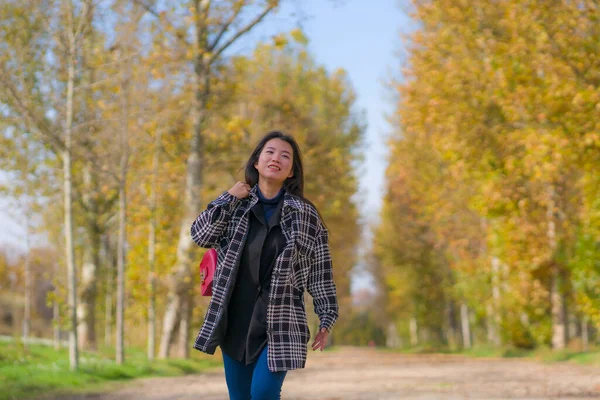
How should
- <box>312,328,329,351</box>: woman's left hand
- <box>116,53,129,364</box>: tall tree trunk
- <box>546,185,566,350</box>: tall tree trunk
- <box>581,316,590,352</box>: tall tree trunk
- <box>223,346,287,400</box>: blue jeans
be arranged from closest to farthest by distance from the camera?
<box>223,346,287,400</box>: blue jeans → <box>312,328,329,351</box>: woman's left hand → <box>116,53,129,364</box>: tall tree trunk → <box>546,185,566,350</box>: tall tree trunk → <box>581,316,590,352</box>: tall tree trunk

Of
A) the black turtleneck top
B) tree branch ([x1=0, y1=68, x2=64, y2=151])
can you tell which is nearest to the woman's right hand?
the black turtleneck top

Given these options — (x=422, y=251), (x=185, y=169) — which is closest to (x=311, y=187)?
(x=185, y=169)

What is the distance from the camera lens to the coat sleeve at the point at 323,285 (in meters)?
4.86

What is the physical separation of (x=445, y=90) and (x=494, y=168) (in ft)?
6.80

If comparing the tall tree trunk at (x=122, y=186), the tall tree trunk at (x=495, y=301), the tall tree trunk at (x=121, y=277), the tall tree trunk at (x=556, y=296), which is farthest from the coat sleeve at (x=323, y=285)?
the tall tree trunk at (x=495, y=301)

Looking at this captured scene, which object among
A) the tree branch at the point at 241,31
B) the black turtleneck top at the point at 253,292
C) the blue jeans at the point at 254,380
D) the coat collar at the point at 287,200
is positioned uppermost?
the tree branch at the point at 241,31

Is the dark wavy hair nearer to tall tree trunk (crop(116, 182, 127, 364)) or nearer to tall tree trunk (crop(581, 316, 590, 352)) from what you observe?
tall tree trunk (crop(116, 182, 127, 364))

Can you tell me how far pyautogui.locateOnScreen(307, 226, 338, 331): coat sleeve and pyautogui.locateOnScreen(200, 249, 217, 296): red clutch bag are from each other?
21.0 inches

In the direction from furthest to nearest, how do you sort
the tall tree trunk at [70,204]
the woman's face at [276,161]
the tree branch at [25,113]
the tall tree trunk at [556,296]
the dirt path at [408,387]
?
the tall tree trunk at [556,296] → the tall tree trunk at [70,204] → the tree branch at [25,113] → the dirt path at [408,387] → the woman's face at [276,161]

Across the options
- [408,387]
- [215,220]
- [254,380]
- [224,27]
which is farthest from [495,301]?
[254,380]

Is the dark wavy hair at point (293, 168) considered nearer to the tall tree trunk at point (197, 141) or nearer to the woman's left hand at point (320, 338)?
the woman's left hand at point (320, 338)

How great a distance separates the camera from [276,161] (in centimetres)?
494

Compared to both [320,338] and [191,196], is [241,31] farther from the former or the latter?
[320,338]

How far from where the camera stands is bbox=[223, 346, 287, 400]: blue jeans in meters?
4.52
